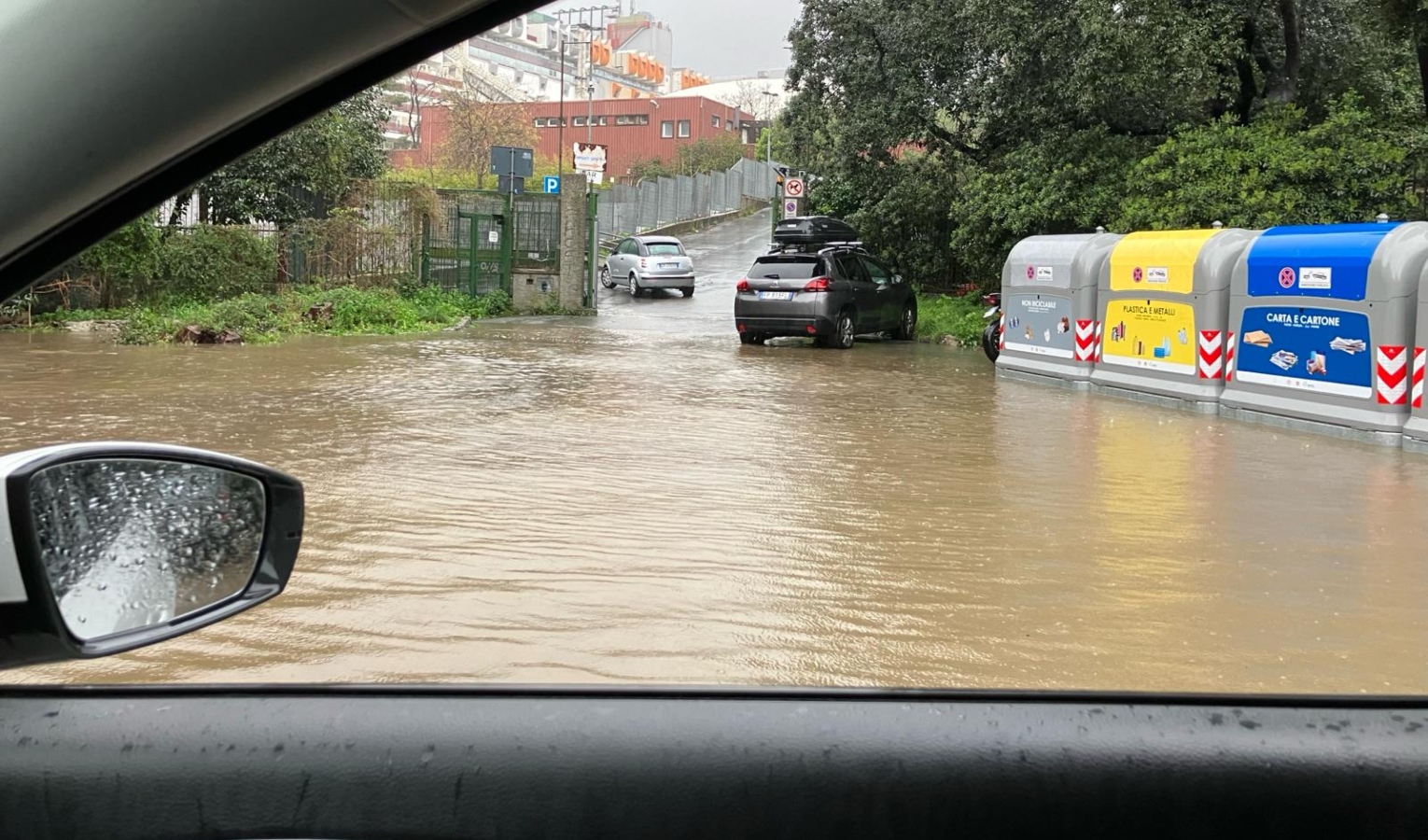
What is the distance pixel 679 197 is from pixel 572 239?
31.8 metres

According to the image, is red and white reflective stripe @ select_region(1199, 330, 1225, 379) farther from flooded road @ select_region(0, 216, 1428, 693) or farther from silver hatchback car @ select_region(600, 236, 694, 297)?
silver hatchback car @ select_region(600, 236, 694, 297)

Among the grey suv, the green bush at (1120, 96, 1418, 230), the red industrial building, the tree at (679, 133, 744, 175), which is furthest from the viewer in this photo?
the tree at (679, 133, 744, 175)

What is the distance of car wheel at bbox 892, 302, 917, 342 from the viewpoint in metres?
22.3

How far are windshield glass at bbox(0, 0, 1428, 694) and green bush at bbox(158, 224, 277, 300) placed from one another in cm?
6

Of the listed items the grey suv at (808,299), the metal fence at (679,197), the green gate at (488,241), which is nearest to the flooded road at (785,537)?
the grey suv at (808,299)

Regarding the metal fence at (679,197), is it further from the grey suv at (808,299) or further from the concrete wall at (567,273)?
the grey suv at (808,299)

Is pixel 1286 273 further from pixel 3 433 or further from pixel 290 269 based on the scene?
pixel 290 269

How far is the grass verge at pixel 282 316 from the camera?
18562 millimetres

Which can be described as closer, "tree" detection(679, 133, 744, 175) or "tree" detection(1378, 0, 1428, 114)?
"tree" detection(1378, 0, 1428, 114)

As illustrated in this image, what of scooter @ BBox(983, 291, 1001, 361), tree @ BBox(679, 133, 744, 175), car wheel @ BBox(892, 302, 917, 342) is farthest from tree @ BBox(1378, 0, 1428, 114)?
tree @ BBox(679, 133, 744, 175)

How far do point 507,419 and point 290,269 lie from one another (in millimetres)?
12877

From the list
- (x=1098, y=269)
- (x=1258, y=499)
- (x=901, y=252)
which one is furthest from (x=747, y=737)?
(x=901, y=252)

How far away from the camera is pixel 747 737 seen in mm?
1740

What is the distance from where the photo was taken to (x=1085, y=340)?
14.8m
